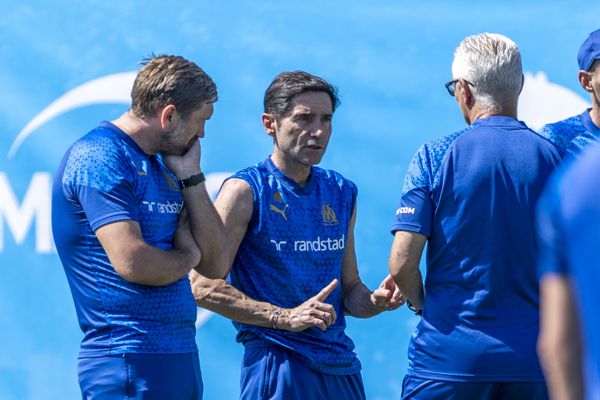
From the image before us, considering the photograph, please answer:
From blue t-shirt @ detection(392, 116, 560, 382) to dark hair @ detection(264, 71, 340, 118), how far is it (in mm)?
690

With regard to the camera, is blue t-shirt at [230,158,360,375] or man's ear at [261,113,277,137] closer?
blue t-shirt at [230,158,360,375]

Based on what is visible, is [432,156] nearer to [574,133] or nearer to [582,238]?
[574,133]

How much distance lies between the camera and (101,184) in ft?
9.21

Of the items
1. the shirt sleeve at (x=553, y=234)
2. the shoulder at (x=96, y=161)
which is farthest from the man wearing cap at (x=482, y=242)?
the shirt sleeve at (x=553, y=234)

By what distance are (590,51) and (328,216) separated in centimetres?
95

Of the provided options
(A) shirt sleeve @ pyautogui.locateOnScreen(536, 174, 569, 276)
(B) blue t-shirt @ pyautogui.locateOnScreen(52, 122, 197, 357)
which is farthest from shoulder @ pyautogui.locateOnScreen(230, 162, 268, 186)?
(A) shirt sleeve @ pyautogui.locateOnScreen(536, 174, 569, 276)

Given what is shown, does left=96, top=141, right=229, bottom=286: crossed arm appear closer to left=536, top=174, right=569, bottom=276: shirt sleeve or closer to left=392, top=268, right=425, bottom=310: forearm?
left=392, top=268, right=425, bottom=310: forearm

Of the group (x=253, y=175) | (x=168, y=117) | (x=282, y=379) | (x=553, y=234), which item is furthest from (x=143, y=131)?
(x=553, y=234)

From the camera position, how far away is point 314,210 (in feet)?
11.4

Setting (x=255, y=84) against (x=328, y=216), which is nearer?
(x=328, y=216)

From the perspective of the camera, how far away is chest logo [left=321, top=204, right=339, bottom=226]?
347 cm

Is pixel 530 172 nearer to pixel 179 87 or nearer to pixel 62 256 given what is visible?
pixel 179 87

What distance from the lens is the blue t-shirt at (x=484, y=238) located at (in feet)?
9.43

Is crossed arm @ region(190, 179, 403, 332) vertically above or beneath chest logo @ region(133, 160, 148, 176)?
beneath
